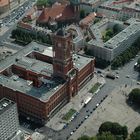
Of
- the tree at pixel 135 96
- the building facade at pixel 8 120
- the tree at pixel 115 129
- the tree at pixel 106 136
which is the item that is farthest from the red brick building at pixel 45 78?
the tree at pixel 106 136

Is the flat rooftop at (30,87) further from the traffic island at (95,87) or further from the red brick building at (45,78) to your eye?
the traffic island at (95,87)

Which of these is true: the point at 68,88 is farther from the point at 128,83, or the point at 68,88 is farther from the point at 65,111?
the point at 128,83

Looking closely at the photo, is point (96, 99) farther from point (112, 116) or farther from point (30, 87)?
point (30, 87)

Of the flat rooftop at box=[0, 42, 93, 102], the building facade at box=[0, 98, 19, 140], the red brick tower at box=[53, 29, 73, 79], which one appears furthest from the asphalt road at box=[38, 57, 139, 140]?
the red brick tower at box=[53, 29, 73, 79]

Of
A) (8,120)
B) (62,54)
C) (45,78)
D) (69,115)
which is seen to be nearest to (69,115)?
(69,115)

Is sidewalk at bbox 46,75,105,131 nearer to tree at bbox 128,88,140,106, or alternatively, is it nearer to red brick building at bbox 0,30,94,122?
red brick building at bbox 0,30,94,122

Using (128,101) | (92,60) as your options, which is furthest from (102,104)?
(92,60)
